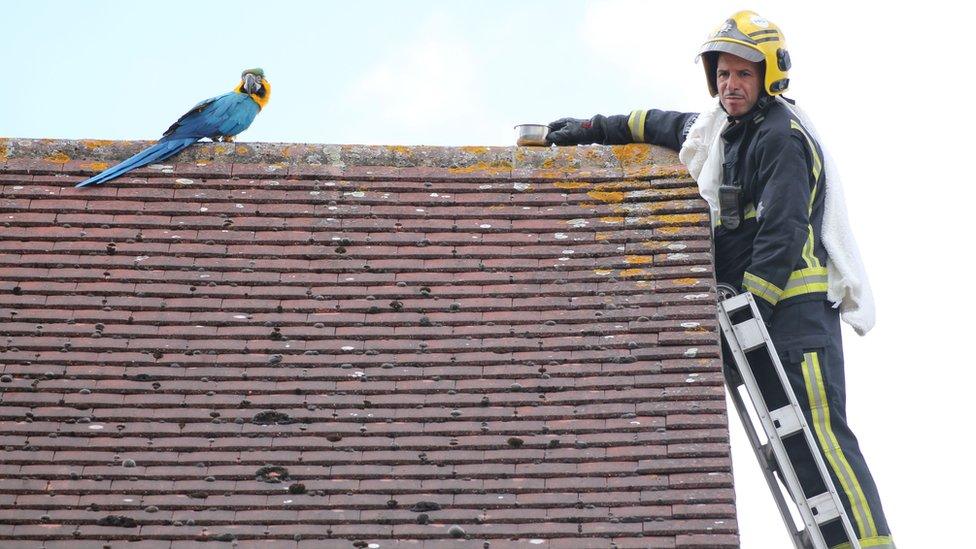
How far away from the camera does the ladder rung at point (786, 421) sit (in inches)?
376

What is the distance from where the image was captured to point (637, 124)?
10922 mm

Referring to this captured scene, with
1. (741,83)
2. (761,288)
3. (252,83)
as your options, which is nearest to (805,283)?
(761,288)

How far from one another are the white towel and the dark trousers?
0.54 ft

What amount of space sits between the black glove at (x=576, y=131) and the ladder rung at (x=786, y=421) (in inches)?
92.7

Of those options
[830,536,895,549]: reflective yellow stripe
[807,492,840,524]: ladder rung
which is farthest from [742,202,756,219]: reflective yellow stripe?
[830,536,895,549]: reflective yellow stripe

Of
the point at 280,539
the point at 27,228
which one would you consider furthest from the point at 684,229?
the point at 27,228

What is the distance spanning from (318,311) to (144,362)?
0.98 meters

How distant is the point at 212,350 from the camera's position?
960cm

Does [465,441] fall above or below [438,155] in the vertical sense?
below

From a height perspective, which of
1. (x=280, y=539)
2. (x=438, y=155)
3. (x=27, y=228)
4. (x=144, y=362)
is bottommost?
(x=280, y=539)

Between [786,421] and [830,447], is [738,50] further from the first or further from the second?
[830,447]


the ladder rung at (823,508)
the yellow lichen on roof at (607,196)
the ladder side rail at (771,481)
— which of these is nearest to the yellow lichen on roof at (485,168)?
the yellow lichen on roof at (607,196)

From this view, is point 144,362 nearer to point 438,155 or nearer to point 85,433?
point 85,433

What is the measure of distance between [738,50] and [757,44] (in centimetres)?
11
